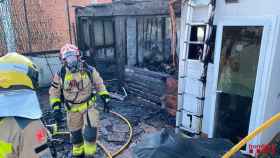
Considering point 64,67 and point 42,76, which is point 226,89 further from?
point 42,76

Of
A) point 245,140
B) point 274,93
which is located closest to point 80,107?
point 245,140

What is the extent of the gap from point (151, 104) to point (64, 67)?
3639mm

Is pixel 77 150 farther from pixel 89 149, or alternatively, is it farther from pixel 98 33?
pixel 98 33

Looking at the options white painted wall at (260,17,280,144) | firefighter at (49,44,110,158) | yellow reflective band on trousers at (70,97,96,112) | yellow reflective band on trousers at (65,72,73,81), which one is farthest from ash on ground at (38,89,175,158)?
white painted wall at (260,17,280,144)

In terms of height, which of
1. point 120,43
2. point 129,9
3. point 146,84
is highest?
point 129,9

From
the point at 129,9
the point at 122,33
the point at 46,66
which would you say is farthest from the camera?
the point at 46,66

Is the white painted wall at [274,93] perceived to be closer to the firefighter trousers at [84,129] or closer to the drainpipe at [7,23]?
the firefighter trousers at [84,129]

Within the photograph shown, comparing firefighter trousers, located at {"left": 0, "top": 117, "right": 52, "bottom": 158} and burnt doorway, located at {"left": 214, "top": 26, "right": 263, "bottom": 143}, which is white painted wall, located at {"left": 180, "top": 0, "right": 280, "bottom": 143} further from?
firefighter trousers, located at {"left": 0, "top": 117, "right": 52, "bottom": 158}

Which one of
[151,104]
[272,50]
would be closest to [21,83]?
[272,50]

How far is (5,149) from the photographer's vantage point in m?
1.59

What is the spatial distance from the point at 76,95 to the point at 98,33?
19.8 ft

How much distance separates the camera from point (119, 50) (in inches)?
330

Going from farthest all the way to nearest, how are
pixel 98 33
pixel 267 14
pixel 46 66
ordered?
pixel 98 33, pixel 46 66, pixel 267 14

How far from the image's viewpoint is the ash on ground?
17.0ft
